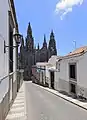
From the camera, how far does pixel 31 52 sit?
92.4 metres

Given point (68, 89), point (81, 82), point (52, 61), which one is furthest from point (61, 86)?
point (52, 61)

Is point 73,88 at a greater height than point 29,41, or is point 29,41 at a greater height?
point 29,41

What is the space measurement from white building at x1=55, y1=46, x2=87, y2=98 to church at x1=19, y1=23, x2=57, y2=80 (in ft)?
182

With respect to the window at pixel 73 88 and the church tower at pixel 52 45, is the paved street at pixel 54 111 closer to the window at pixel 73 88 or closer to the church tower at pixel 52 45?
the window at pixel 73 88

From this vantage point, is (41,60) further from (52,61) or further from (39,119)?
(39,119)

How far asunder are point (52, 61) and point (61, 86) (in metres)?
22.6

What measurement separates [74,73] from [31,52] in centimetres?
6572

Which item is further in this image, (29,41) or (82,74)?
(29,41)

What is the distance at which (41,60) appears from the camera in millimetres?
96312

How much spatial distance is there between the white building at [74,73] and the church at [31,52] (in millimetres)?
55397

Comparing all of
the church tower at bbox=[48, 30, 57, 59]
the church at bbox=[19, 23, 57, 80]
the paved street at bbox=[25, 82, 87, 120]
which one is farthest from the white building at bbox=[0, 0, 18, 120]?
the church tower at bbox=[48, 30, 57, 59]

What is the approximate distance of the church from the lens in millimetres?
89938

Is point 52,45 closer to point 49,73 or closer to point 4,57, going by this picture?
point 49,73

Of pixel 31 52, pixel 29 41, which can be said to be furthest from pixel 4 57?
pixel 31 52
